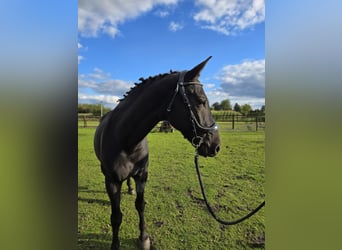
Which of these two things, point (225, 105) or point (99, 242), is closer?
point (225, 105)

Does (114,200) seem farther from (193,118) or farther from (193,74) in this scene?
(193,74)

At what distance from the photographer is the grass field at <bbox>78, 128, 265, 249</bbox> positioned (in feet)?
7.68

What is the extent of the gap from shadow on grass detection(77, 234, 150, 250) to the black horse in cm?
16

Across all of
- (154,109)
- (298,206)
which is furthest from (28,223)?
(298,206)

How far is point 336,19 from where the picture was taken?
875 millimetres

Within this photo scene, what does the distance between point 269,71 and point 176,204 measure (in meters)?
2.44

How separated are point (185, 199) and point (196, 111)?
1.81m

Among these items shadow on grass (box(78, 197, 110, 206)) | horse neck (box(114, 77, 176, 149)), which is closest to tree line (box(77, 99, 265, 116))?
horse neck (box(114, 77, 176, 149))

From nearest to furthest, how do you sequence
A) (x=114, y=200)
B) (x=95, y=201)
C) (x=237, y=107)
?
(x=237, y=107) < (x=114, y=200) < (x=95, y=201)

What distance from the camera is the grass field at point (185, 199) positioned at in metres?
2.34

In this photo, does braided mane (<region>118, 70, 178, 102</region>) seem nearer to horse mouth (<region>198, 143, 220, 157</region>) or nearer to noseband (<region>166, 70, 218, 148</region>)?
noseband (<region>166, 70, 218, 148</region>)

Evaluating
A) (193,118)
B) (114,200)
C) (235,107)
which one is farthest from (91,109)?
(235,107)

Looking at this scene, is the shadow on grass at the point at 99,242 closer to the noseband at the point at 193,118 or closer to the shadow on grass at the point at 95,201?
the shadow on grass at the point at 95,201

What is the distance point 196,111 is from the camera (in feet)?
5.54
